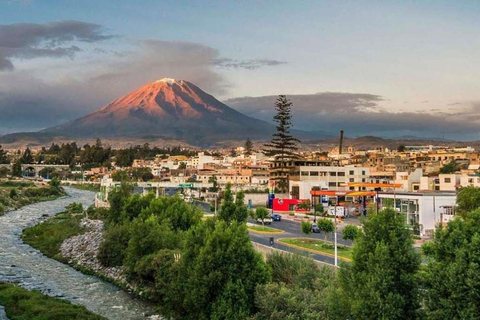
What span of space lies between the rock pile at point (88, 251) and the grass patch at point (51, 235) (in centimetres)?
72

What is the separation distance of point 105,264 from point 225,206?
15382mm

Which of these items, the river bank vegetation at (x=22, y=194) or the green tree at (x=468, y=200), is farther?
the river bank vegetation at (x=22, y=194)

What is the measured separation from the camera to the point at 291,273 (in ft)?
80.7

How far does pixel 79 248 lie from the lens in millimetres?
46750

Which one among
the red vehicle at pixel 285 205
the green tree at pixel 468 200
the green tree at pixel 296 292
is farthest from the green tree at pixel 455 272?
the red vehicle at pixel 285 205

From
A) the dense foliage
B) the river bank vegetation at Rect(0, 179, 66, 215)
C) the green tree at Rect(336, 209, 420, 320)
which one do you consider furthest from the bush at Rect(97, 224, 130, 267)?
the river bank vegetation at Rect(0, 179, 66, 215)

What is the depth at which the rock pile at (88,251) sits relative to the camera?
3722cm

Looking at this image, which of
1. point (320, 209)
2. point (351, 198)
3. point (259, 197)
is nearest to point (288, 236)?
point (320, 209)

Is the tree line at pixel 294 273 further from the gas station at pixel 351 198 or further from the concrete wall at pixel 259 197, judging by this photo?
the concrete wall at pixel 259 197

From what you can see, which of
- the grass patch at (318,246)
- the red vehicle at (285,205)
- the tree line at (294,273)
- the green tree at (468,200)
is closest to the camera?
the tree line at (294,273)

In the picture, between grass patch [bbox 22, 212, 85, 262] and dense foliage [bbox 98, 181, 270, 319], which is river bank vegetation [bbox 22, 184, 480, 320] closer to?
dense foliage [bbox 98, 181, 270, 319]

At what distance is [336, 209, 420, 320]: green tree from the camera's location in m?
15.4

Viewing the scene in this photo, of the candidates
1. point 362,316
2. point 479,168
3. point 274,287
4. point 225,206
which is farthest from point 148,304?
point 479,168

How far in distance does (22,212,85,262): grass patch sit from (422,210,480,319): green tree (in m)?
34.6
